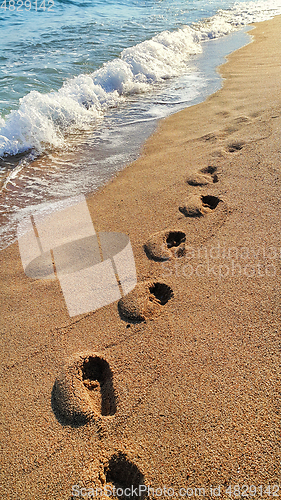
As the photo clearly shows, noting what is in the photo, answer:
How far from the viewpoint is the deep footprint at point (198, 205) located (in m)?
2.54

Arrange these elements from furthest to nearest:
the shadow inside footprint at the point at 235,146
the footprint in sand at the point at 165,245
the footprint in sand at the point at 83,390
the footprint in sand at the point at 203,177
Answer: the shadow inside footprint at the point at 235,146, the footprint in sand at the point at 203,177, the footprint in sand at the point at 165,245, the footprint in sand at the point at 83,390

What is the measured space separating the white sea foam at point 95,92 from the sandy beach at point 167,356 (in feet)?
7.18

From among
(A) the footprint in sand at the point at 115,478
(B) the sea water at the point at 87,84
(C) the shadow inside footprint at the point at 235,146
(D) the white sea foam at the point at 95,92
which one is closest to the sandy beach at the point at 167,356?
(A) the footprint in sand at the point at 115,478

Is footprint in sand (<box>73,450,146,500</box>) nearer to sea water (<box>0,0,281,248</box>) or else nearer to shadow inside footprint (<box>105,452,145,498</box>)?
shadow inside footprint (<box>105,452,145,498</box>)

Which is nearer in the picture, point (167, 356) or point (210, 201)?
point (167, 356)

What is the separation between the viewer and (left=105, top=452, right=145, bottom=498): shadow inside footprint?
122 centimetres

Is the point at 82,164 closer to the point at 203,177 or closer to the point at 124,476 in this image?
the point at 203,177

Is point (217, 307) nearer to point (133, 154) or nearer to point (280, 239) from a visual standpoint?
point (280, 239)

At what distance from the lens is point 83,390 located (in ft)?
4.96

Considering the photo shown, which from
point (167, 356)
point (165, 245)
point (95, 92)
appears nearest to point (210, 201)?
point (165, 245)

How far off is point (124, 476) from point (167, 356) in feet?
1.81

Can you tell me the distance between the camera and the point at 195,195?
2.73 meters

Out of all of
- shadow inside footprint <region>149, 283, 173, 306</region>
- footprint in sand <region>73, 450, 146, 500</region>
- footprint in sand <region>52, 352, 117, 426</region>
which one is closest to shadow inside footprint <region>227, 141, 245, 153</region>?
shadow inside footprint <region>149, 283, 173, 306</region>

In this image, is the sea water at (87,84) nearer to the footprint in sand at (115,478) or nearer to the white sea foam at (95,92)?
the white sea foam at (95,92)
